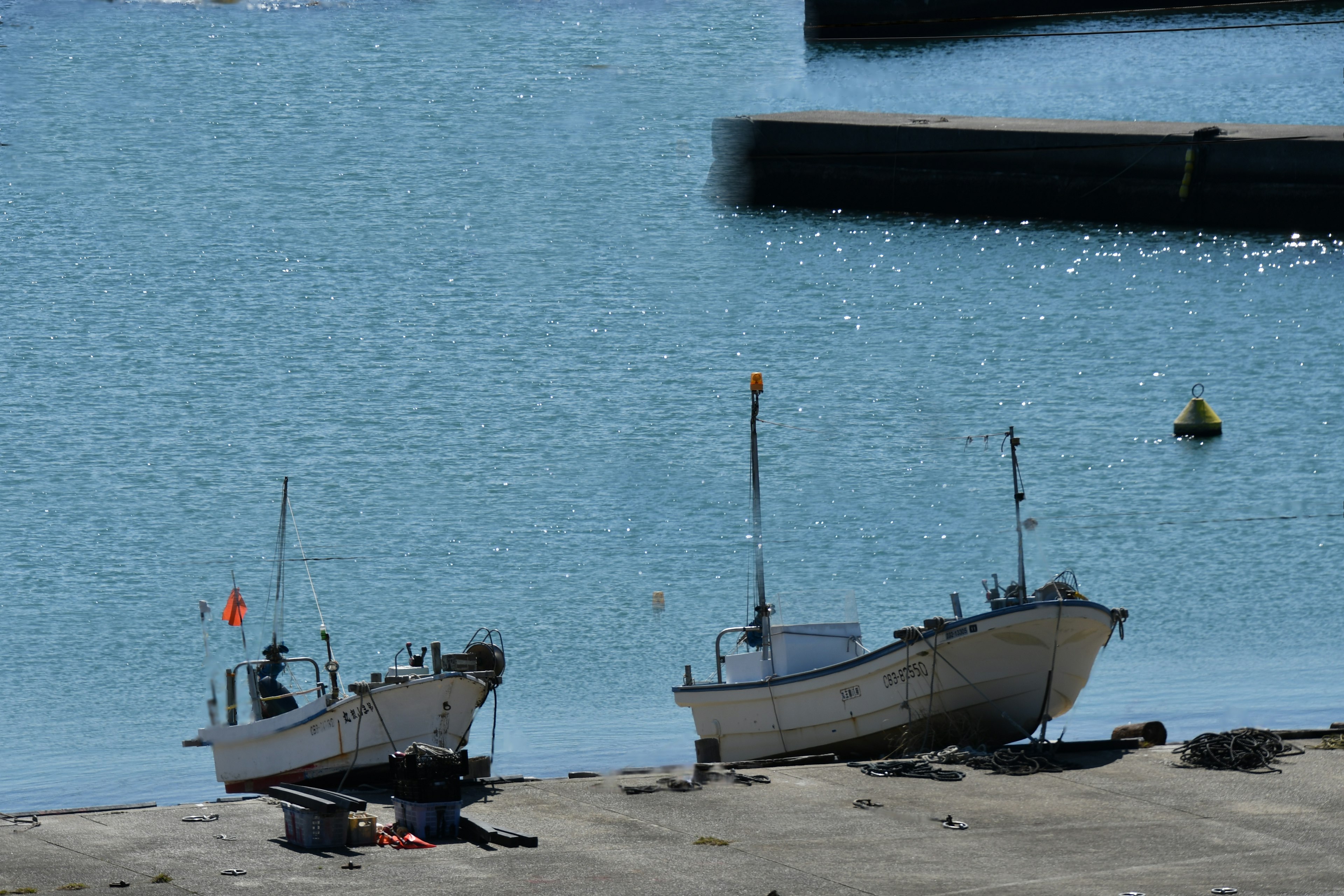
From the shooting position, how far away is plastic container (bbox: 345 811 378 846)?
15.4 m

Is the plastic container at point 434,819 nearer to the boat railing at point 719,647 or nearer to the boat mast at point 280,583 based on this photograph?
the boat mast at point 280,583

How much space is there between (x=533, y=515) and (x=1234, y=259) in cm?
2355

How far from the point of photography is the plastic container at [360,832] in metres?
15.4

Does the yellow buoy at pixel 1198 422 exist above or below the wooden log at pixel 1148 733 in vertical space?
above

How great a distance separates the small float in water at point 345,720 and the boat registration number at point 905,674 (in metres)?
4.13

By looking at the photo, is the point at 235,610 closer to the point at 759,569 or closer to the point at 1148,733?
the point at 759,569

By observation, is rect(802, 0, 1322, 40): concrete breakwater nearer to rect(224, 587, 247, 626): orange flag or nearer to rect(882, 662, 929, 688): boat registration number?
rect(882, 662, 929, 688): boat registration number

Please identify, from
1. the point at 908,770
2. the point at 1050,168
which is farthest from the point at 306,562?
the point at 1050,168

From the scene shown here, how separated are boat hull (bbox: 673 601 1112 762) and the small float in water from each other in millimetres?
Answer: 2919

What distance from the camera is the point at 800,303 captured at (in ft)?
162

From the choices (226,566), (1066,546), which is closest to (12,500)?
(226,566)

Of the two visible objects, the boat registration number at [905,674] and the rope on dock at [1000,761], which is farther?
the boat registration number at [905,674]

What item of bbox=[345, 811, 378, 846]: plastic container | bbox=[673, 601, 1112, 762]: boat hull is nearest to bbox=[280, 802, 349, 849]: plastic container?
bbox=[345, 811, 378, 846]: plastic container

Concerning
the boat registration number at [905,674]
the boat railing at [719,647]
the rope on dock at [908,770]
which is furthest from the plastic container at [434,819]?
the boat registration number at [905,674]
